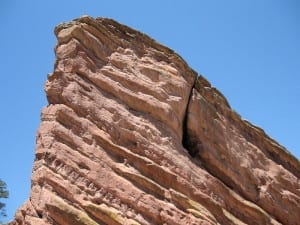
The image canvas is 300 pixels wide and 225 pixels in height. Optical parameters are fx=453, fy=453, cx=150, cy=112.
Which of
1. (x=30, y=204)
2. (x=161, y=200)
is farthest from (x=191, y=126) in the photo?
(x=30, y=204)

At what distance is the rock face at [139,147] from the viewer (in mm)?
15180

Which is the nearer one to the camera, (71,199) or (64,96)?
(71,199)

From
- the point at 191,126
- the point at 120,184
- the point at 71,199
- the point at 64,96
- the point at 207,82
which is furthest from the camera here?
the point at 207,82

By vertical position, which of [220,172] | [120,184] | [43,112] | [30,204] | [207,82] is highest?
[207,82]

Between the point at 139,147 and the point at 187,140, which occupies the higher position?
the point at 187,140

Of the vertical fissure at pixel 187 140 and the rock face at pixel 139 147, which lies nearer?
the rock face at pixel 139 147

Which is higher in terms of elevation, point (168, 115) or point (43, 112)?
point (168, 115)

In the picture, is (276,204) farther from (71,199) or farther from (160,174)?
(71,199)

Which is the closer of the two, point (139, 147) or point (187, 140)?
point (139, 147)

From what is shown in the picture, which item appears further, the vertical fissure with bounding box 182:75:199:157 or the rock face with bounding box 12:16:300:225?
the vertical fissure with bounding box 182:75:199:157

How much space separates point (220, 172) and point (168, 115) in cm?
382

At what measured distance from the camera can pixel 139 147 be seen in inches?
669

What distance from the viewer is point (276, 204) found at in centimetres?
2175

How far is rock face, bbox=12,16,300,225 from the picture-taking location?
1518cm
